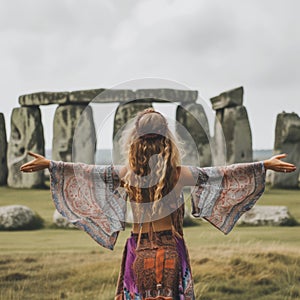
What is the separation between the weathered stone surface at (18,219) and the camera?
10039 millimetres

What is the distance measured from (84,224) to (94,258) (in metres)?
3.91

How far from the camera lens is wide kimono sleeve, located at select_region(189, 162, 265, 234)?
4.14 meters

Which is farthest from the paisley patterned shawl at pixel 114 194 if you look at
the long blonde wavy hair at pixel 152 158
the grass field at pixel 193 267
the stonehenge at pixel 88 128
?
the stonehenge at pixel 88 128

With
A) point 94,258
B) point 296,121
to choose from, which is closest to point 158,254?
point 94,258

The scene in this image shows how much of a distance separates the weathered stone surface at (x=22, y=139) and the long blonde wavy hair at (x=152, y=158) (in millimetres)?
13487

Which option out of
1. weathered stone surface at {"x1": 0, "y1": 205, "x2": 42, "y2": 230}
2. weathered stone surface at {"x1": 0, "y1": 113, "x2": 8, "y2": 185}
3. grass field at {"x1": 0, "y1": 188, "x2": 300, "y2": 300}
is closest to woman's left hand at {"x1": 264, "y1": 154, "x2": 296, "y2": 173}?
grass field at {"x1": 0, "y1": 188, "x2": 300, "y2": 300}

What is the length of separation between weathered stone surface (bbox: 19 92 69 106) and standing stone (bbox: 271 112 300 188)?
4.99 meters

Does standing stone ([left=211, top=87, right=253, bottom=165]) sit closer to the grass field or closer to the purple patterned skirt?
the grass field

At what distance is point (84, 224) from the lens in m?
4.30

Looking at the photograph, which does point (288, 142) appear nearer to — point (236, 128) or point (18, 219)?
point (236, 128)

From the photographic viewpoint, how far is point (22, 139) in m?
17.3

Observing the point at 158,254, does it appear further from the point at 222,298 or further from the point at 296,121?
the point at 296,121

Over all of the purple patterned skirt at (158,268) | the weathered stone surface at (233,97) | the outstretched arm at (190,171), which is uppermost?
the weathered stone surface at (233,97)

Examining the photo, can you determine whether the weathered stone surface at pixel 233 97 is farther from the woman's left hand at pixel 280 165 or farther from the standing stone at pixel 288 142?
the woman's left hand at pixel 280 165
